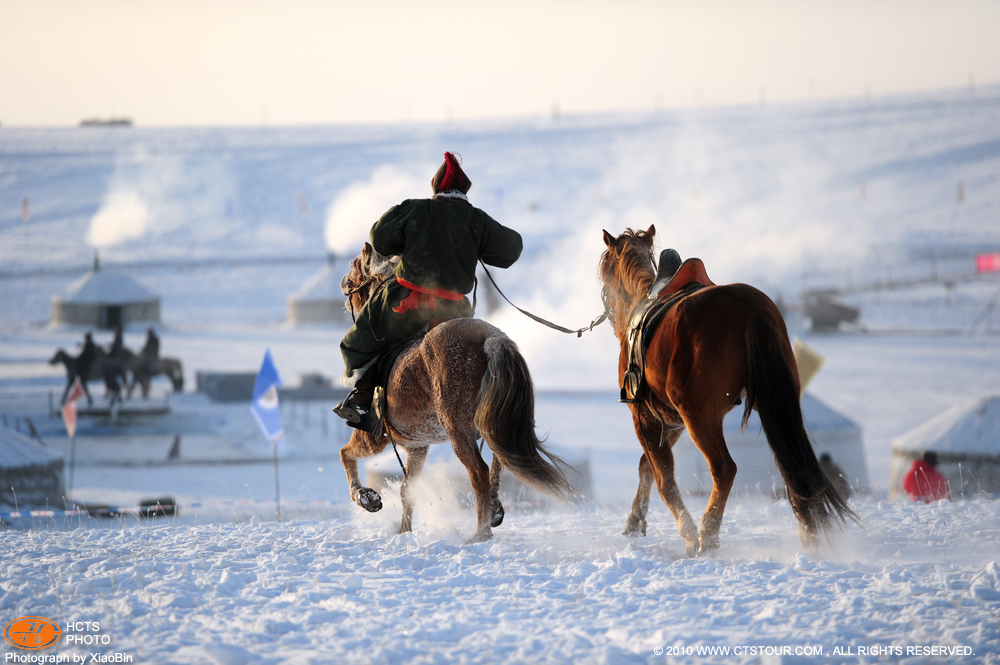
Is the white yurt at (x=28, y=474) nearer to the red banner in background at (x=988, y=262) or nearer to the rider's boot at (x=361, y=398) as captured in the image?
the rider's boot at (x=361, y=398)

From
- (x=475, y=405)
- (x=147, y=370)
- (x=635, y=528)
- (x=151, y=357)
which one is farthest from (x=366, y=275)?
(x=151, y=357)

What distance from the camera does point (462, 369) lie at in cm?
471

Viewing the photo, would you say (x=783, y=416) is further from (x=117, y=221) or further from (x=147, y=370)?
(x=117, y=221)

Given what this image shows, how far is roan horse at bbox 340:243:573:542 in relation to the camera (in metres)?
4.64

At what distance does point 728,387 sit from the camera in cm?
433

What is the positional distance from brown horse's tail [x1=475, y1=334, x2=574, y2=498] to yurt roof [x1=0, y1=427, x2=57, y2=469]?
14023 millimetres

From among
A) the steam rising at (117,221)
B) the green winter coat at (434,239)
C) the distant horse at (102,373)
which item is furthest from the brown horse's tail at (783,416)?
the steam rising at (117,221)

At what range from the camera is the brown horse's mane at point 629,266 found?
542cm

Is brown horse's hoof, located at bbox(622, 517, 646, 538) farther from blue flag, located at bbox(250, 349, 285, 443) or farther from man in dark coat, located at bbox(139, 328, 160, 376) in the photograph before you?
man in dark coat, located at bbox(139, 328, 160, 376)

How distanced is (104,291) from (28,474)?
2851 cm

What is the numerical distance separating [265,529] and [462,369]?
2.25 m

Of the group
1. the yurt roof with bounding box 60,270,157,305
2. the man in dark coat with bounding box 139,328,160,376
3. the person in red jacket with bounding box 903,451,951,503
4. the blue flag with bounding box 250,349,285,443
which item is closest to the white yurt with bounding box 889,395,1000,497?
the person in red jacket with bounding box 903,451,951,503

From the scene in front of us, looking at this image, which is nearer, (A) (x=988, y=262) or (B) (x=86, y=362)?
(B) (x=86, y=362)

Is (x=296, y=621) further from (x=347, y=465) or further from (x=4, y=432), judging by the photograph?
(x=4, y=432)
